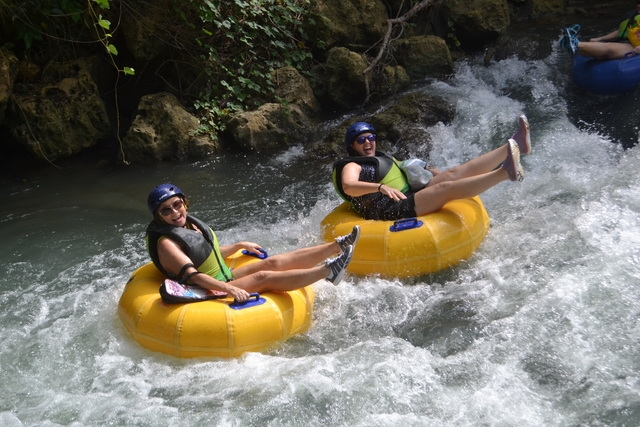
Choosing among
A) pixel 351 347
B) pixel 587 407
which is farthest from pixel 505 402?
pixel 351 347

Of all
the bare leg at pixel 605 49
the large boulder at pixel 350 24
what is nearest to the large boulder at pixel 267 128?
the large boulder at pixel 350 24

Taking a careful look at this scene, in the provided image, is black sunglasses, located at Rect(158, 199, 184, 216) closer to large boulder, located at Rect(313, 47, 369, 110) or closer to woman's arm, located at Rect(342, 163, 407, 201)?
woman's arm, located at Rect(342, 163, 407, 201)

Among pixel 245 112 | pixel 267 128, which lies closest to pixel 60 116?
pixel 245 112

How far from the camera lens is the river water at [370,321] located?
12.1ft

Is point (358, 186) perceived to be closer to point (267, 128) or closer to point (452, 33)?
point (267, 128)

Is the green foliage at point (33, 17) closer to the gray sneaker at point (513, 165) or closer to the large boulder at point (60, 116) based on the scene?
the large boulder at point (60, 116)

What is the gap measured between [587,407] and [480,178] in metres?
2.05

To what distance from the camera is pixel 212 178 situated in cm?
763

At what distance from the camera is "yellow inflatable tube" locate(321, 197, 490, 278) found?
499 cm

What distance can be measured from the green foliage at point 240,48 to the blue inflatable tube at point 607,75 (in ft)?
11.8

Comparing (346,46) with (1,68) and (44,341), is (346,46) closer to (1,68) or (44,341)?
(1,68)

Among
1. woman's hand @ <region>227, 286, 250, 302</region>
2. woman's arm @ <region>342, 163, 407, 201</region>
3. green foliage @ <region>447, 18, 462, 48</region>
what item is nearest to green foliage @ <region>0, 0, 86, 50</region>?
woman's arm @ <region>342, 163, 407, 201</region>

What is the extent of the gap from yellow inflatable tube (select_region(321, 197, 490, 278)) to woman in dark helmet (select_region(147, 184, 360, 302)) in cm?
48

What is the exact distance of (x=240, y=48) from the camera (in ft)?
29.3
